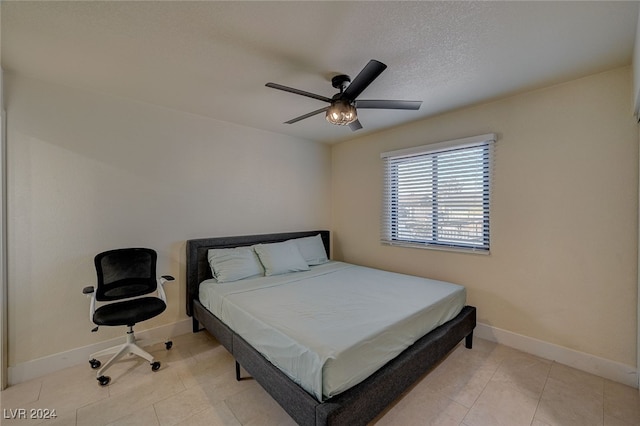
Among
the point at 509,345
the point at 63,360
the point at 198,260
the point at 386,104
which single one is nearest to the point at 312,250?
the point at 198,260

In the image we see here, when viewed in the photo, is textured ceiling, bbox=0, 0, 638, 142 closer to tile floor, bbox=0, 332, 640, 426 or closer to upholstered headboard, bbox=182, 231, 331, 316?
upholstered headboard, bbox=182, 231, 331, 316

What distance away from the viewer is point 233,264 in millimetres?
2977

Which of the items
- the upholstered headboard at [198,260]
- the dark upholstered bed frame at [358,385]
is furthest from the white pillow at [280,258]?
the dark upholstered bed frame at [358,385]

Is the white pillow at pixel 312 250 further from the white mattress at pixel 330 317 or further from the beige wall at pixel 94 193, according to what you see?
the beige wall at pixel 94 193

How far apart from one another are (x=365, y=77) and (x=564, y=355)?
296 centimetres

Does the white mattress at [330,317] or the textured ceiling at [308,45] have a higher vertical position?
the textured ceiling at [308,45]

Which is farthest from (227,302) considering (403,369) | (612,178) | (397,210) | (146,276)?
(612,178)

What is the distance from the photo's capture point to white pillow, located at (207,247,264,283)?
9.53ft

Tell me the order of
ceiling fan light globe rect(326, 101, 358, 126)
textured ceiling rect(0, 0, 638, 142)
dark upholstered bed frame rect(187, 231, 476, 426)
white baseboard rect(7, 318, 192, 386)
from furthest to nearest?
white baseboard rect(7, 318, 192, 386), ceiling fan light globe rect(326, 101, 358, 126), textured ceiling rect(0, 0, 638, 142), dark upholstered bed frame rect(187, 231, 476, 426)

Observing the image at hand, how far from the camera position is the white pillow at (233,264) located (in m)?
2.90

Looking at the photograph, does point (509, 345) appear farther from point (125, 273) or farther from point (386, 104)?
point (125, 273)

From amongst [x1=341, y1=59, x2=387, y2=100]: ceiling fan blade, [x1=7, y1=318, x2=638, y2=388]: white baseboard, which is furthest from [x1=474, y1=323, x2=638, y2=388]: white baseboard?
[x1=341, y1=59, x2=387, y2=100]: ceiling fan blade

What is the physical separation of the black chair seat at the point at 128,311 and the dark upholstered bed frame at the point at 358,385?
48 cm

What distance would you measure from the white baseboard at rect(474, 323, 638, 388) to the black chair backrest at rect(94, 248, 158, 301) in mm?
3542
